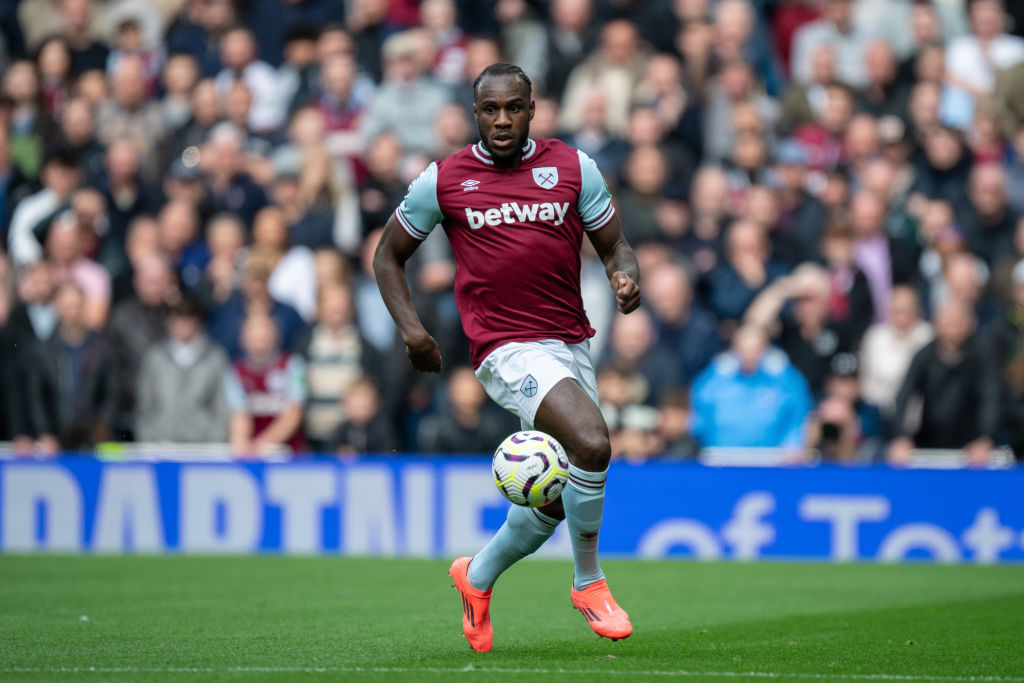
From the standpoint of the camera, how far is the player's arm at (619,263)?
7.18 metres

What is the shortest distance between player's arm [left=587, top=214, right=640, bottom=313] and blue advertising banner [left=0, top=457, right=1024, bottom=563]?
6.50 m

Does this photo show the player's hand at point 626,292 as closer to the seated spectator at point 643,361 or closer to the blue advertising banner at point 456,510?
the blue advertising banner at point 456,510

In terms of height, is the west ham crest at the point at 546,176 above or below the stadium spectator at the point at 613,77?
below

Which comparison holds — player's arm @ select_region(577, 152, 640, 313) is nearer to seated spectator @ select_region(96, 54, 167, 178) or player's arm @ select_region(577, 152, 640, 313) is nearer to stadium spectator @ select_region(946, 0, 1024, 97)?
stadium spectator @ select_region(946, 0, 1024, 97)

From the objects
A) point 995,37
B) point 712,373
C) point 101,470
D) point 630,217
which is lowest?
point 101,470

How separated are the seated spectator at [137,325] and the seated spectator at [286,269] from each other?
0.99 m

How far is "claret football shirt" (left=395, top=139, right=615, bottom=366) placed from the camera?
25.2 feet

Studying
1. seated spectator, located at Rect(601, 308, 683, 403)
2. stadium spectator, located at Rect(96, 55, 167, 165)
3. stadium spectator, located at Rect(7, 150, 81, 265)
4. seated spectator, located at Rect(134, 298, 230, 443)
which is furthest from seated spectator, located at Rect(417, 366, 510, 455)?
stadium spectator, located at Rect(96, 55, 167, 165)

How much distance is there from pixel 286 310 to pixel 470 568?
312 inches

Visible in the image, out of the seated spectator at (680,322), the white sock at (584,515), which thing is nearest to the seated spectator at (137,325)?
the seated spectator at (680,322)

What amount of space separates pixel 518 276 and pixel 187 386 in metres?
7.98

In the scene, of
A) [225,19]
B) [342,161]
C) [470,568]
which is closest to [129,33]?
[225,19]

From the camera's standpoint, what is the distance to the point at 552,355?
25.0ft

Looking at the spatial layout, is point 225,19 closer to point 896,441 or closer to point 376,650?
point 896,441
